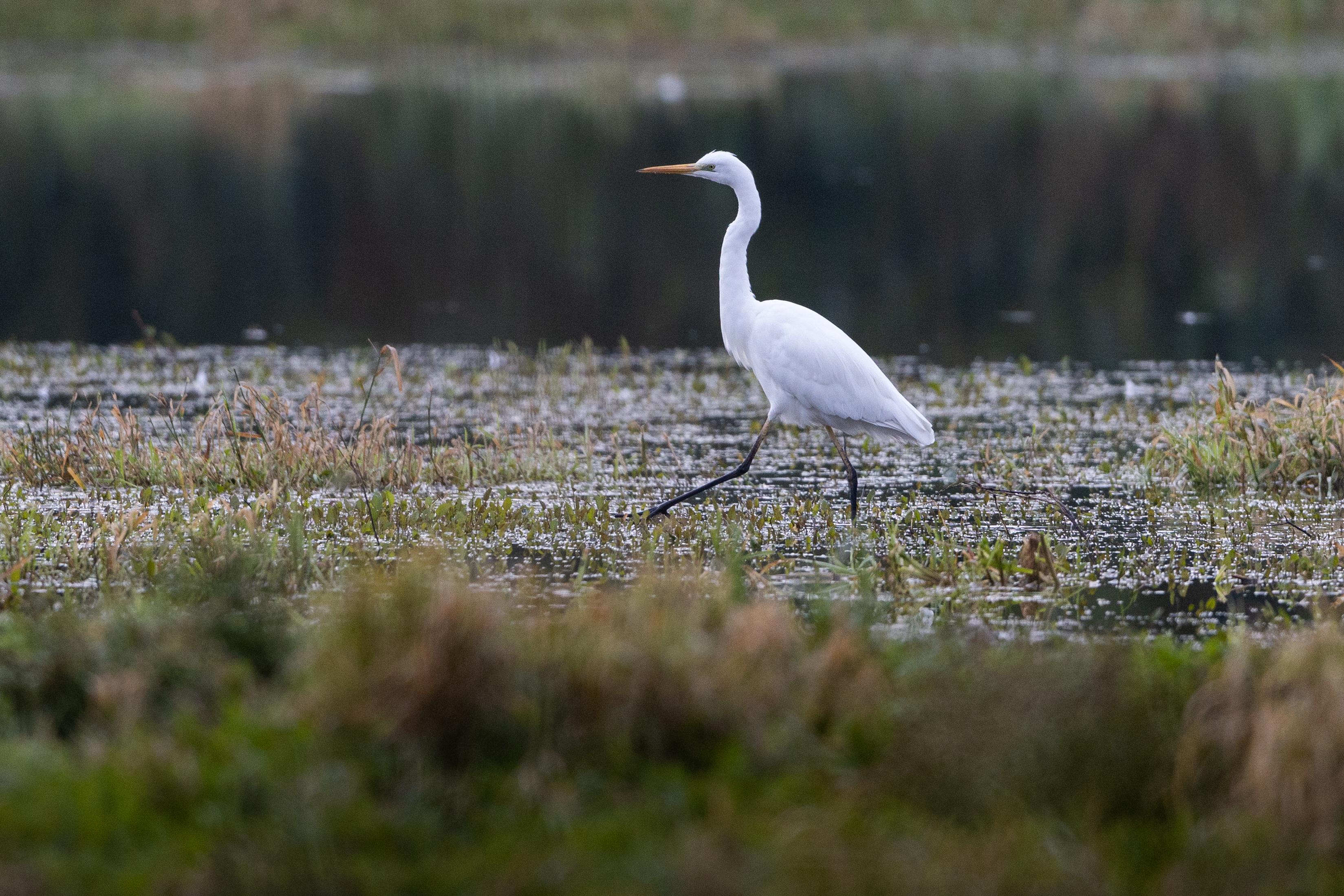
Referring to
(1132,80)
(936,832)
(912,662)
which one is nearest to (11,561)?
(912,662)

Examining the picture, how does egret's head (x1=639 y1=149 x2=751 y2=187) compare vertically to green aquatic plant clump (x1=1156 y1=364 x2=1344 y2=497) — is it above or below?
above

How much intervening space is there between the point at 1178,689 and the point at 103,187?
23.9m

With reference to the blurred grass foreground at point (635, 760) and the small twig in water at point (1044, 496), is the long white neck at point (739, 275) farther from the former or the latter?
the blurred grass foreground at point (635, 760)

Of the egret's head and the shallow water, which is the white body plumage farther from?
the shallow water

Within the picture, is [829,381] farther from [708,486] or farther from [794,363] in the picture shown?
[708,486]

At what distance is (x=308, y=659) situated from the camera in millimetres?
4883

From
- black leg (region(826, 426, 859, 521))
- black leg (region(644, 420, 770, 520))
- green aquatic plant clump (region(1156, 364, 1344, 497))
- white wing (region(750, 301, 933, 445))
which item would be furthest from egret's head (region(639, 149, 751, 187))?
green aquatic plant clump (region(1156, 364, 1344, 497))

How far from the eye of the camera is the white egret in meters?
8.59

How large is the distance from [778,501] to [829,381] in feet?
2.62

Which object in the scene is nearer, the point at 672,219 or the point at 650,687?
the point at 650,687

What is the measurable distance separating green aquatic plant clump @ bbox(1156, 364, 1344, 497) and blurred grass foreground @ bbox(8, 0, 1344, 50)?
37.9 meters

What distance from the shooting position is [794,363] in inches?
340

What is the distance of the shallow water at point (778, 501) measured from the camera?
707 cm

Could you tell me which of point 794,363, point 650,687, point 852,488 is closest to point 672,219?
point 794,363
